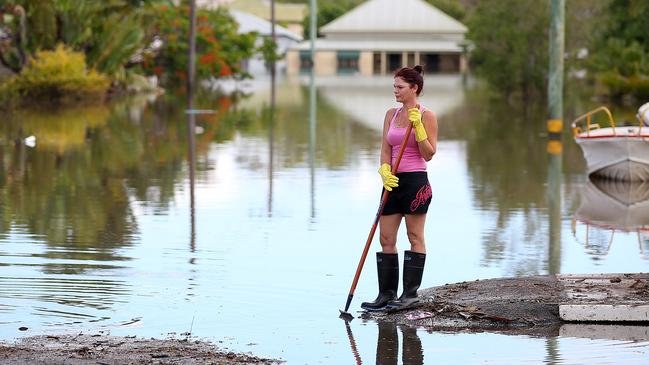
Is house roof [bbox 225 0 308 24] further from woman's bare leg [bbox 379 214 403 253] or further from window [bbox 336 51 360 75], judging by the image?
woman's bare leg [bbox 379 214 403 253]

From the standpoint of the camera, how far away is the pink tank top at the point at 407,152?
404 inches

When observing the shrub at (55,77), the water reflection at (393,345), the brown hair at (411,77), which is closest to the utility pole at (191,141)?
the shrub at (55,77)

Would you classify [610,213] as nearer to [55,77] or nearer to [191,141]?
[191,141]

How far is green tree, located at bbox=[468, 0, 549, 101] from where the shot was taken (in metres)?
50.9

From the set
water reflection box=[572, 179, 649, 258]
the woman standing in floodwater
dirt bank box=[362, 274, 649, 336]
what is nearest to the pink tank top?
the woman standing in floodwater

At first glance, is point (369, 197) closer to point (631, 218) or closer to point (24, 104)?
point (631, 218)

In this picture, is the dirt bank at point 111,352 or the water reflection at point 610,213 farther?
the water reflection at point 610,213

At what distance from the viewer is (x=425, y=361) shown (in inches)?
340

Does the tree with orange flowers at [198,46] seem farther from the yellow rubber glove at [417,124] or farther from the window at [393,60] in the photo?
the window at [393,60]

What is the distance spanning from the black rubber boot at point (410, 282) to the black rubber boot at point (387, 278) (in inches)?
2.8

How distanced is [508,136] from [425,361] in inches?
913

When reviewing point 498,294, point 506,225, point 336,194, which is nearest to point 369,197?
point 336,194

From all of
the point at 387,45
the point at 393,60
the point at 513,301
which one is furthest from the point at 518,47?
the point at 393,60

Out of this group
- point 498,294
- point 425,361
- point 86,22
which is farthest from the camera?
point 86,22
